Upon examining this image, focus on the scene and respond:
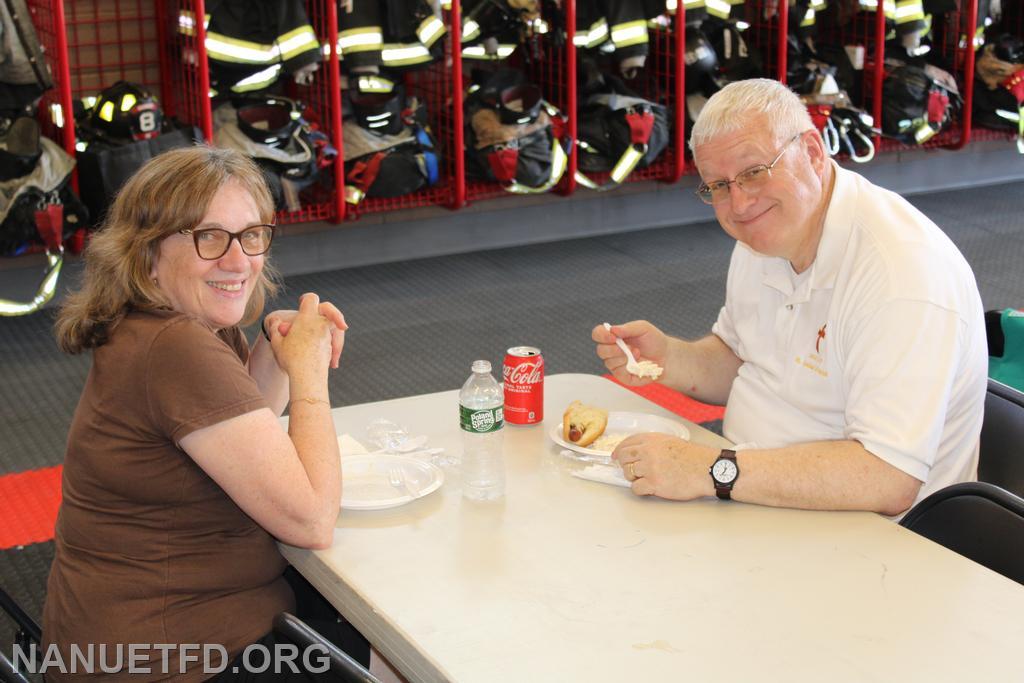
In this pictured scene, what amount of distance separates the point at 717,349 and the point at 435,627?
4.11ft

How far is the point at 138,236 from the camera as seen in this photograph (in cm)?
204

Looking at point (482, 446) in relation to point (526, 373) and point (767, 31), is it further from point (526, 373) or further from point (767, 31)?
point (767, 31)

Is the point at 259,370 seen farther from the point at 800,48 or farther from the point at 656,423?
the point at 800,48

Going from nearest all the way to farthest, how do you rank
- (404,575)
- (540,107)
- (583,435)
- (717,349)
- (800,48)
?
(404,575) < (583,435) < (717,349) < (540,107) < (800,48)

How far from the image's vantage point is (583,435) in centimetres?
234

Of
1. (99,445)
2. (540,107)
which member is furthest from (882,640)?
(540,107)

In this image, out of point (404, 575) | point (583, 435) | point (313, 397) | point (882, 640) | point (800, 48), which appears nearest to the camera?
point (882, 640)

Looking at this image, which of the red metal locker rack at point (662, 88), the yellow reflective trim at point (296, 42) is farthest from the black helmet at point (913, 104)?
the yellow reflective trim at point (296, 42)

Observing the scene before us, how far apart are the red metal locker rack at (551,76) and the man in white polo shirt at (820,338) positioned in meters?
3.56

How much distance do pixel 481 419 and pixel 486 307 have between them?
136 inches

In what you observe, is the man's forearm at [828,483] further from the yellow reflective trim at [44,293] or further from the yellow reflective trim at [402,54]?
the yellow reflective trim at [402,54]

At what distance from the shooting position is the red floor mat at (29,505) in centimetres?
345

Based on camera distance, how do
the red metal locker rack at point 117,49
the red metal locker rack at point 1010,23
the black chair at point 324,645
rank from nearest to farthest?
the black chair at point 324,645 < the red metal locker rack at point 117,49 < the red metal locker rack at point 1010,23

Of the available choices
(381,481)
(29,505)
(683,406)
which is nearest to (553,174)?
(683,406)
